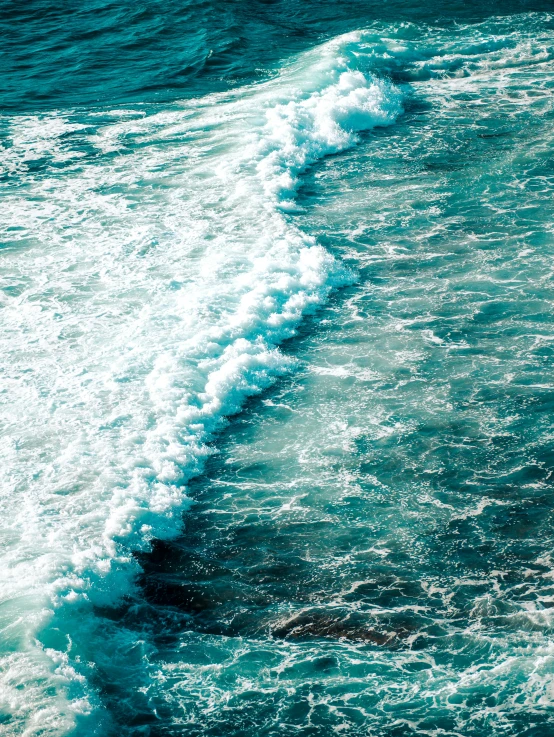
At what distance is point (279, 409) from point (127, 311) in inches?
130

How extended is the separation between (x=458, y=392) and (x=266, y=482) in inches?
112

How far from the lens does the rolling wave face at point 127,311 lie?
8.18 m

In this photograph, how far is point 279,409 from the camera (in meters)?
10.6

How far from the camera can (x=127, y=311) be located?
12.4m

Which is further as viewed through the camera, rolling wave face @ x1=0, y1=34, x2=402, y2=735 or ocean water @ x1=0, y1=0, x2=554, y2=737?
rolling wave face @ x1=0, y1=34, x2=402, y2=735

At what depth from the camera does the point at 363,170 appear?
1670cm

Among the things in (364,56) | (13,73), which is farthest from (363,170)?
(13,73)

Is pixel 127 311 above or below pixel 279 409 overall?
above

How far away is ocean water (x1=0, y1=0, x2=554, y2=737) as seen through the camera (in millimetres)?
7125

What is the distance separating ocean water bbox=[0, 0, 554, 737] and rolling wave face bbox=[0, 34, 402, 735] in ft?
0.15

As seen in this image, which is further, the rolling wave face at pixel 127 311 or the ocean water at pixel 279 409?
the rolling wave face at pixel 127 311

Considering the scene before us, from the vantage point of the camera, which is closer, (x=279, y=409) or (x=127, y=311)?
(x=279, y=409)

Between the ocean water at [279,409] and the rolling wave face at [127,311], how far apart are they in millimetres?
44

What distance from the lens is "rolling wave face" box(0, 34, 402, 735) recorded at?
818 cm
